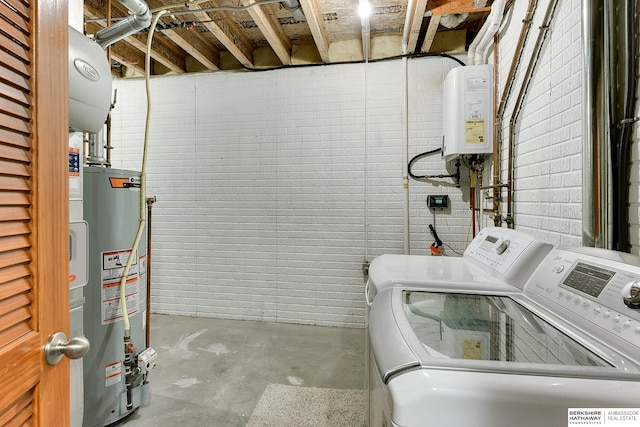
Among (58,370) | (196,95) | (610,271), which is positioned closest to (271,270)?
(196,95)

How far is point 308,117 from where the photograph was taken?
3174 mm

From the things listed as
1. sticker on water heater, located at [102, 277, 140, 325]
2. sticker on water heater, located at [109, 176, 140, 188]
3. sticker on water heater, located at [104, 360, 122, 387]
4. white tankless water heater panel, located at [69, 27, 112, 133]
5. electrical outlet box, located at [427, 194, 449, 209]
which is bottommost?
sticker on water heater, located at [104, 360, 122, 387]

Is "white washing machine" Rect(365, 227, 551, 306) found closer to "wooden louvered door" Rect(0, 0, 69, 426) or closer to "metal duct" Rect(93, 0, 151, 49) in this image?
"wooden louvered door" Rect(0, 0, 69, 426)

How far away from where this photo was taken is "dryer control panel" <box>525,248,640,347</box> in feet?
2.53

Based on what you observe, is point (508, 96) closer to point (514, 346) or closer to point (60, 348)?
point (514, 346)

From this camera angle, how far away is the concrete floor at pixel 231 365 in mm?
1925

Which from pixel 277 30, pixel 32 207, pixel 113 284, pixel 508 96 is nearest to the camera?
pixel 32 207

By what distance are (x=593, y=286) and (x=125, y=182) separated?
2164mm

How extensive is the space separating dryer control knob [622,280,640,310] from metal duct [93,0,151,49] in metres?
2.42

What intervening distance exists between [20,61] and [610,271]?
1.55m

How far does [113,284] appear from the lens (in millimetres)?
1701

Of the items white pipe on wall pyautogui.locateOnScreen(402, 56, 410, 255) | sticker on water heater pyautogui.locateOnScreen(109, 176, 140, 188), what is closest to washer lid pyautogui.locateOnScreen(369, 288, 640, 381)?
sticker on water heater pyautogui.locateOnScreen(109, 176, 140, 188)

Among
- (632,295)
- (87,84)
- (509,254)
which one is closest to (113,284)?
(87,84)

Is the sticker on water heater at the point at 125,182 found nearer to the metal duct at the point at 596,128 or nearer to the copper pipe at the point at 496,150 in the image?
the metal duct at the point at 596,128
